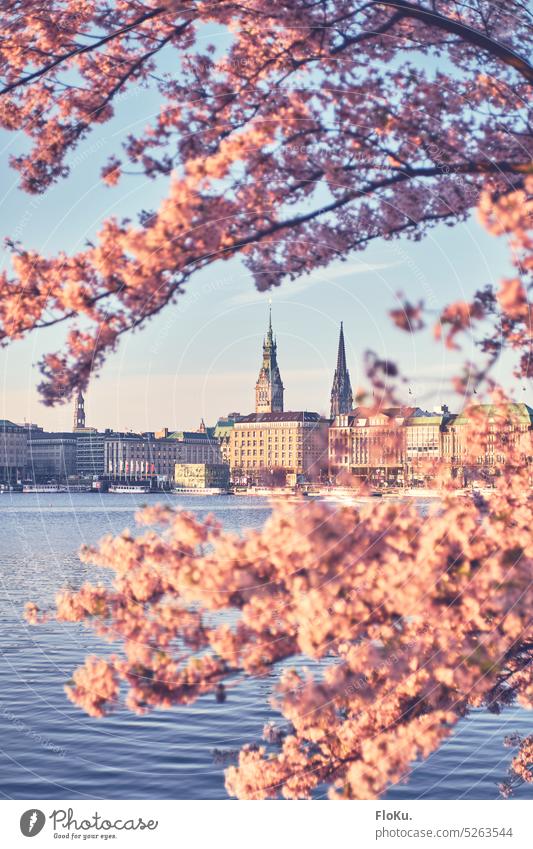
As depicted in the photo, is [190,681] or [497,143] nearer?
[190,681]

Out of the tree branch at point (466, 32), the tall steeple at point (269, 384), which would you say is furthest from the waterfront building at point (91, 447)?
the tree branch at point (466, 32)

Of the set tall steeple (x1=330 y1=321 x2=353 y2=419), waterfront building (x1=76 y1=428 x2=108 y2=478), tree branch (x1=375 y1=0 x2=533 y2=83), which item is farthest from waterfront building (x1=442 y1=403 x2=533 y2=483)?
waterfront building (x1=76 y1=428 x2=108 y2=478)

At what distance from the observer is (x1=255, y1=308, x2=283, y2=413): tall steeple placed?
8281mm

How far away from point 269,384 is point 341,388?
886mm

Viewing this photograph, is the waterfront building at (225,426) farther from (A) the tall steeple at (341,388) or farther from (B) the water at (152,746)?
(A) the tall steeple at (341,388)

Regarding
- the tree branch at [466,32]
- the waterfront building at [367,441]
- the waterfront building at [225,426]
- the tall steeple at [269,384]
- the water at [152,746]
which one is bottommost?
the water at [152,746]

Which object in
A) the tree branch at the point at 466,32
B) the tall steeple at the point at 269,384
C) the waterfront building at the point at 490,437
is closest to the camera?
the waterfront building at the point at 490,437

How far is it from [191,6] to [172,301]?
94.4 inches

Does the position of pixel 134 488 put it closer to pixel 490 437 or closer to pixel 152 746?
pixel 152 746

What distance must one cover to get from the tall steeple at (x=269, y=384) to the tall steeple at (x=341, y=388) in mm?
515

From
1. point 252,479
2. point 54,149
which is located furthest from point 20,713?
point 54,149

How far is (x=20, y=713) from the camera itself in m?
18.8

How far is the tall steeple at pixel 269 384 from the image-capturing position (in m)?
8.28

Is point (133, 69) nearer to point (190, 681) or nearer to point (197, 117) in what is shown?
point (197, 117)
